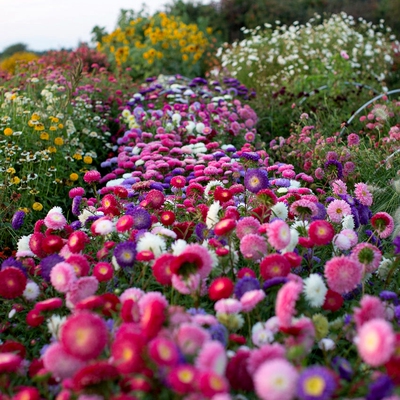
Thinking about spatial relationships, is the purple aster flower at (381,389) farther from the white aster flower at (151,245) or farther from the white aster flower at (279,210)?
the white aster flower at (279,210)

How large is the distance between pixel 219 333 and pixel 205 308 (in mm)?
452

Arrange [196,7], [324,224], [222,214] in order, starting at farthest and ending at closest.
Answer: [196,7] < [222,214] < [324,224]

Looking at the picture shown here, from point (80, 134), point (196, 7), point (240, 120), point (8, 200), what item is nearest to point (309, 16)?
point (196, 7)

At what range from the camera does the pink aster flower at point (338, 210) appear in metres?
2.59

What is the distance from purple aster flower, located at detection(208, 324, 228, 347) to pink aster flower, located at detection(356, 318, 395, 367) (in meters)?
0.46

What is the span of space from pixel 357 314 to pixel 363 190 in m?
1.42

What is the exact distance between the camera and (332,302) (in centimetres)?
190

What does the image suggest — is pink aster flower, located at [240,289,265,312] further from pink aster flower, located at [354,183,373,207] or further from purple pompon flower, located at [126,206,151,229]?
pink aster flower, located at [354,183,373,207]

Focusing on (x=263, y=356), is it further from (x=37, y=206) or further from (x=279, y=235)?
(x=37, y=206)

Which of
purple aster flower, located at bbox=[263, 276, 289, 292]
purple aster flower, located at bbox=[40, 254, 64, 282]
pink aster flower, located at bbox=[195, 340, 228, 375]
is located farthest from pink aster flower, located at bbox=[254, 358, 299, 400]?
purple aster flower, located at bbox=[40, 254, 64, 282]

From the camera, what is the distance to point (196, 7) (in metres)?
16.2

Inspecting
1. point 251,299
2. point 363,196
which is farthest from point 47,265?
point 363,196

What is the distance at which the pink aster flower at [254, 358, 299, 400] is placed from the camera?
1.15 m

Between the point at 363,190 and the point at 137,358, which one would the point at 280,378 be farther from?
the point at 363,190
